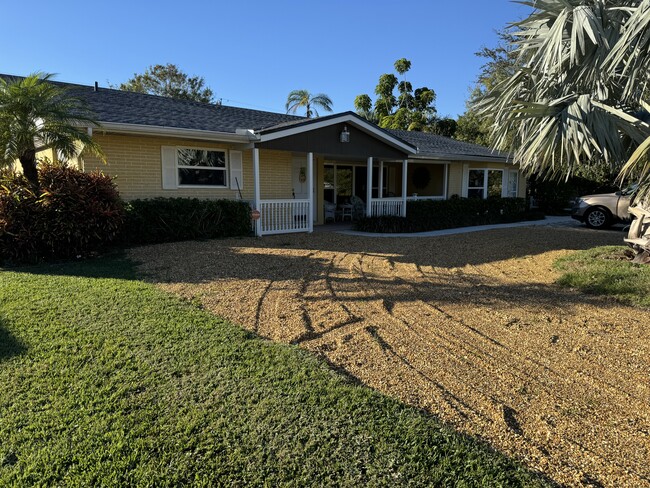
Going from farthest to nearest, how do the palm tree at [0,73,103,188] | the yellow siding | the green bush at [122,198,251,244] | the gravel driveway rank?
the yellow siding → the green bush at [122,198,251,244] → the palm tree at [0,73,103,188] → the gravel driveway

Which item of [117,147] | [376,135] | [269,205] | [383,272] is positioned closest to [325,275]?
[383,272]

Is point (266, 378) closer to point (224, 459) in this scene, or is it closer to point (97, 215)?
point (224, 459)

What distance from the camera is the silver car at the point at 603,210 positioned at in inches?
585

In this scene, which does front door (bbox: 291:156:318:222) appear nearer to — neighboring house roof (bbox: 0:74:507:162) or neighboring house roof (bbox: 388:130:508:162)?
neighboring house roof (bbox: 0:74:507:162)

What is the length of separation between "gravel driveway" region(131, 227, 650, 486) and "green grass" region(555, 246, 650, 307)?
0.94 feet

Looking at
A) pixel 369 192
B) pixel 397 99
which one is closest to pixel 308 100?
pixel 397 99

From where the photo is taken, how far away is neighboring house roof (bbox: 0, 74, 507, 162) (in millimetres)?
10555

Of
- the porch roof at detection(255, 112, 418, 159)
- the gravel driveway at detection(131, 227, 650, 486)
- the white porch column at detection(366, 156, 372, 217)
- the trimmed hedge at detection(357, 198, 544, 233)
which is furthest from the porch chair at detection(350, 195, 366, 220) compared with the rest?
the gravel driveway at detection(131, 227, 650, 486)

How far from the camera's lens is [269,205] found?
1231cm

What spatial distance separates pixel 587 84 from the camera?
6.84 metres

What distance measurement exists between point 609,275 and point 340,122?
28.8ft

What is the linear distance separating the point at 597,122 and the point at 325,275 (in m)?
4.73

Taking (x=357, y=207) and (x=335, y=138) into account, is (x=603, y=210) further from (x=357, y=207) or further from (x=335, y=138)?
(x=335, y=138)

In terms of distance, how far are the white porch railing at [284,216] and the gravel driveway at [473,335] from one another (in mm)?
3212
